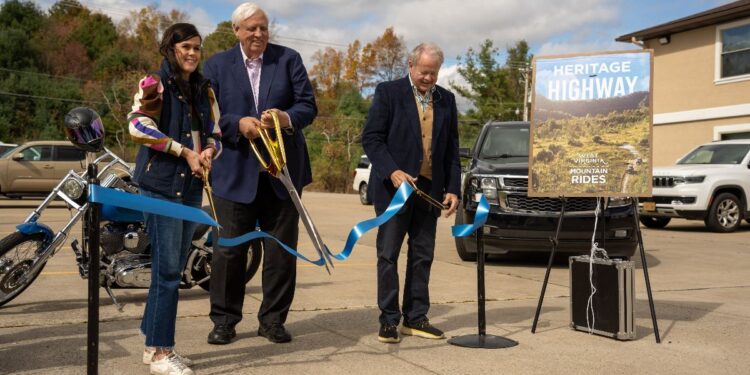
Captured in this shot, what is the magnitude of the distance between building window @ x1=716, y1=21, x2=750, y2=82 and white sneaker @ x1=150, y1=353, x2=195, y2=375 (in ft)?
72.1

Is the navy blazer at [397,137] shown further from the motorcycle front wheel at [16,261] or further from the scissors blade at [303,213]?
the motorcycle front wheel at [16,261]

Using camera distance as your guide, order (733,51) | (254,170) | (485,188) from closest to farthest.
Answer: (254,170)
(485,188)
(733,51)

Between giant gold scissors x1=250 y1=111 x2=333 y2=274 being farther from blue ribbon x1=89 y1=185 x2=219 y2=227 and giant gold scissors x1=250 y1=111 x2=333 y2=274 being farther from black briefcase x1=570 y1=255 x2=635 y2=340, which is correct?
black briefcase x1=570 y1=255 x2=635 y2=340

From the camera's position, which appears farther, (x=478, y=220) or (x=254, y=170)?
(x=478, y=220)

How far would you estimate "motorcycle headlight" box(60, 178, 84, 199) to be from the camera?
604 centimetres

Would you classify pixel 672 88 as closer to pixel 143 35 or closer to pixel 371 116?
pixel 371 116

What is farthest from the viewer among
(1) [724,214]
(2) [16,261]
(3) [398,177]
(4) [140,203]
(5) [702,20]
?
(5) [702,20]

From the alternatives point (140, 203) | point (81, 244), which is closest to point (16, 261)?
point (81, 244)

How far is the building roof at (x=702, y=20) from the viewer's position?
22469 millimetres

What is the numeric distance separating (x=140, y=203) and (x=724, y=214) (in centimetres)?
1451

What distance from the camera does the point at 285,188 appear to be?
5152 millimetres

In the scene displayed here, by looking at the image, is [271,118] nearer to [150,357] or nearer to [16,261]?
[150,357]

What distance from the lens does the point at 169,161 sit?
14.1ft

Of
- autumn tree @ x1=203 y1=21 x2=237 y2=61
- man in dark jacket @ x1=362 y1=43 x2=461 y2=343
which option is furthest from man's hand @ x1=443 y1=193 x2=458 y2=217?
autumn tree @ x1=203 y1=21 x2=237 y2=61
